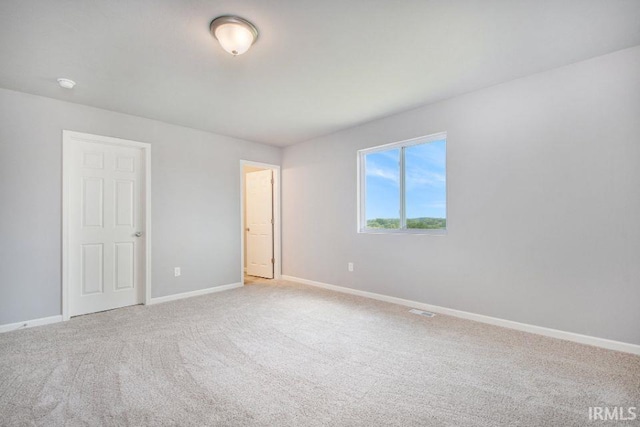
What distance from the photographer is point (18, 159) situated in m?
3.03

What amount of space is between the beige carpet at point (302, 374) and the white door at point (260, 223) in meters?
2.38

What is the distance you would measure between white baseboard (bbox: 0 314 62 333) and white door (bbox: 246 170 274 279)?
300cm

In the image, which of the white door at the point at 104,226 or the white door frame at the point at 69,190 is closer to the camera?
A: the white door frame at the point at 69,190

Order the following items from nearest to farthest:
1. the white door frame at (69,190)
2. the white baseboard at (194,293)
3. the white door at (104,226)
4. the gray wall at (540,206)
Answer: the gray wall at (540,206) < the white door frame at (69,190) < the white door at (104,226) < the white baseboard at (194,293)

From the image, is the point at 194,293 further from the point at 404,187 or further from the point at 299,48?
the point at 299,48

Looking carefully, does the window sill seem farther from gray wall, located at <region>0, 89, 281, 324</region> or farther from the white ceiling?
gray wall, located at <region>0, 89, 281, 324</region>

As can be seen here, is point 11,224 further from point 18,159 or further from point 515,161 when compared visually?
point 515,161

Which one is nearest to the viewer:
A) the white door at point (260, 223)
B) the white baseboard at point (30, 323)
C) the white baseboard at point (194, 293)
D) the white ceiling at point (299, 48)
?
the white ceiling at point (299, 48)

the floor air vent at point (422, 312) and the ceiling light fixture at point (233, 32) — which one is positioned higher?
the ceiling light fixture at point (233, 32)

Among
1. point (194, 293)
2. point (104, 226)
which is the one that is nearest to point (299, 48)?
point (104, 226)

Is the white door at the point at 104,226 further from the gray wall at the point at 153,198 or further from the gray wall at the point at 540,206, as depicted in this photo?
the gray wall at the point at 540,206

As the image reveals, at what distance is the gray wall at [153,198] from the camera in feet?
9.86

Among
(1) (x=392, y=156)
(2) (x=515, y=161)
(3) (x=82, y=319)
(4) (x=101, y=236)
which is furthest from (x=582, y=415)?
(4) (x=101, y=236)

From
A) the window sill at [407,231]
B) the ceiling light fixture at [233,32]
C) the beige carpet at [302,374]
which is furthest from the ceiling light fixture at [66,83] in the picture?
the window sill at [407,231]
